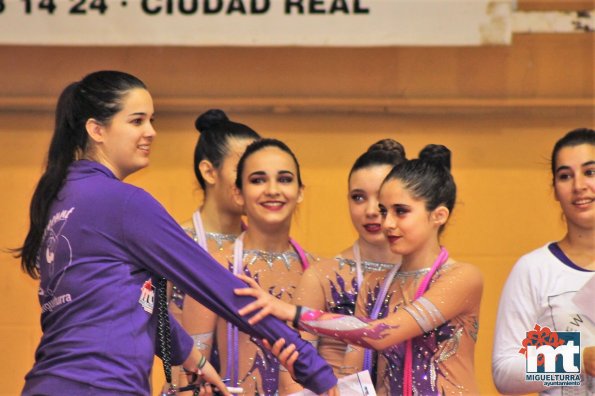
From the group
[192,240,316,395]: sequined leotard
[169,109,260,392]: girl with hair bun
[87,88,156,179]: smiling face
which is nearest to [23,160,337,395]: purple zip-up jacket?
[87,88,156,179]: smiling face

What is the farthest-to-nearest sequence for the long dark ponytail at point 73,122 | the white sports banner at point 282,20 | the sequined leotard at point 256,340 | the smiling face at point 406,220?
the white sports banner at point 282,20 < the sequined leotard at point 256,340 < the smiling face at point 406,220 < the long dark ponytail at point 73,122

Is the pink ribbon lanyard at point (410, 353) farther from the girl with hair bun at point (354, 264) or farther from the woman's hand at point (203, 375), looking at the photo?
the woman's hand at point (203, 375)

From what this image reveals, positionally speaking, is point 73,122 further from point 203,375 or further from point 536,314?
Answer: point 536,314

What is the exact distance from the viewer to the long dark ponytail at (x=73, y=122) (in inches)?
109

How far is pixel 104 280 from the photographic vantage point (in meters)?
2.60

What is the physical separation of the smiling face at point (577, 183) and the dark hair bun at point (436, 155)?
1.30 ft

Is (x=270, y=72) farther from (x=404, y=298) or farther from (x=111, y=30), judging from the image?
(x=404, y=298)

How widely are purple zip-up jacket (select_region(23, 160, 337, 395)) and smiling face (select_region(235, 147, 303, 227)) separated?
100cm

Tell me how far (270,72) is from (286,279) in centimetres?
158

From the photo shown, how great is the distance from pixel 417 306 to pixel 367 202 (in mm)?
602

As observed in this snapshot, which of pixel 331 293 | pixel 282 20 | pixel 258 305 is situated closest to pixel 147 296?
pixel 258 305

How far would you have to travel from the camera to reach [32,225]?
280 cm

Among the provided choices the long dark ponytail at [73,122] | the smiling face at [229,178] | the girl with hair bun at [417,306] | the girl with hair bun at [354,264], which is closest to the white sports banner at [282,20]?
the smiling face at [229,178]

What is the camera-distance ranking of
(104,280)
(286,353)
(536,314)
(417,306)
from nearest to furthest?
(104,280) → (286,353) → (417,306) → (536,314)
